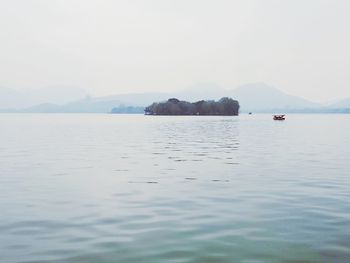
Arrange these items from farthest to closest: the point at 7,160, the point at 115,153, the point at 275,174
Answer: the point at 115,153
the point at 7,160
the point at 275,174

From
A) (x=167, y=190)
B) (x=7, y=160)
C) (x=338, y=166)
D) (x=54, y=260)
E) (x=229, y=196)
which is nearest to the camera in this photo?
(x=54, y=260)

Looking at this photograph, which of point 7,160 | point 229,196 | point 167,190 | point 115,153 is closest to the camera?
point 229,196

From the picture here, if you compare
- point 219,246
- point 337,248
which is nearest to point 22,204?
point 219,246

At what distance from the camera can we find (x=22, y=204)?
1984cm

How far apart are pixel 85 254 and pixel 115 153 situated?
33.8 metres

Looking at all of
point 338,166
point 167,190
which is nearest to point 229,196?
point 167,190

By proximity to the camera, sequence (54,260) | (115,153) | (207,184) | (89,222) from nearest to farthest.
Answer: (54,260)
(89,222)
(207,184)
(115,153)

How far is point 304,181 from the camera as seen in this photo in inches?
1054

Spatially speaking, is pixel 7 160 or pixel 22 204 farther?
pixel 7 160

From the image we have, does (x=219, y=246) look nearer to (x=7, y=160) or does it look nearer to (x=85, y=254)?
(x=85, y=254)

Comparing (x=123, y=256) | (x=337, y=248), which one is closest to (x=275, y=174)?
(x=337, y=248)

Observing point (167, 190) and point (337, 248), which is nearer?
point (337, 248)

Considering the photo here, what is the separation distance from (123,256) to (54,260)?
6.48ft

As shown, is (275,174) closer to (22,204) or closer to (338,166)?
(338,166)
